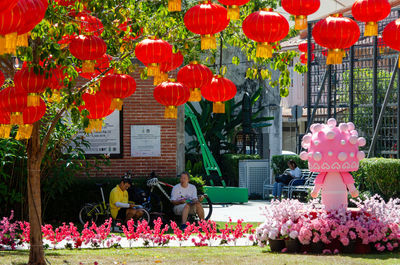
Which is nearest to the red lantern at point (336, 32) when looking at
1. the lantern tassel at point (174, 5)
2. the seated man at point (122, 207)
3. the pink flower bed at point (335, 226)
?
the lantern tassel at point (174, 5)

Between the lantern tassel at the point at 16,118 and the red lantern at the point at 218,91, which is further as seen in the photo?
the red lantern at the point at 218,91

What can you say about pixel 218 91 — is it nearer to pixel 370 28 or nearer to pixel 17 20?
pixel 370 28

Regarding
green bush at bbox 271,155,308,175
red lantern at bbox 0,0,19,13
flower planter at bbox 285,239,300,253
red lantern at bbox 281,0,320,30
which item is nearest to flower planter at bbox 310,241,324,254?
flower planter at bbox 285,239,300,253

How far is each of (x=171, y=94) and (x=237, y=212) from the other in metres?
9.70

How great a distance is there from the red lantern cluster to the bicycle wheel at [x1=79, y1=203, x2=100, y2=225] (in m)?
8.77

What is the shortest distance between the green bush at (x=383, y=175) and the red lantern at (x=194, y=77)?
29.0ft

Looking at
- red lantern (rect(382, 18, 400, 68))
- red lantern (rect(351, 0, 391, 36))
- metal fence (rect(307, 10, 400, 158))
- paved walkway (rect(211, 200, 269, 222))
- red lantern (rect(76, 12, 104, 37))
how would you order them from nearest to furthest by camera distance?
1. red lantern (rect(351, 0, 391, 36))
2. red lantern (rect(382, 18, 400, 68))
3. red lantern (rect(76, 12, 104, 37))
4. paved walkway (rect(211, 200, 269, 222))
5. metal fence (rect(307, 10, 400, 158))

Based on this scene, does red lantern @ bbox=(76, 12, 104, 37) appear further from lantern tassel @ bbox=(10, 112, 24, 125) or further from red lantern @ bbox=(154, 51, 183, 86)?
lantern tassel @ bbox=(10, 112, 24, 125)

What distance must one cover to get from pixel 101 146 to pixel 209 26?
29.1 ft

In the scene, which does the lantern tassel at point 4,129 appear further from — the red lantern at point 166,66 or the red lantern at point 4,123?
the red lantern at point 166,66

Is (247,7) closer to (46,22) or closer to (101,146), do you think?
(46,22)

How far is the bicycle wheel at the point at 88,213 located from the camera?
48.1 feet

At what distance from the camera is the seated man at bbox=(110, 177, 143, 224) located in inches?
559

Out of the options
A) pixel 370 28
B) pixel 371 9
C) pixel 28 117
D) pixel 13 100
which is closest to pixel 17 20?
pixel 13 100
